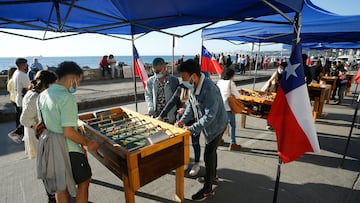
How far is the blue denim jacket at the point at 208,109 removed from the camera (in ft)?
7.38

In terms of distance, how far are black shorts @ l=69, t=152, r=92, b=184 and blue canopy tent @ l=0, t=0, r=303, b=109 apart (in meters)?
1.60

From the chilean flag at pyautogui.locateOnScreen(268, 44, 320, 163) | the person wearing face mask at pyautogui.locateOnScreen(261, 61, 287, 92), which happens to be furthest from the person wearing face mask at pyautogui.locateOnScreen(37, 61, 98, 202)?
the person wearing face mask at pyautogui.locateOnScreen(261, 61, 287, 92)

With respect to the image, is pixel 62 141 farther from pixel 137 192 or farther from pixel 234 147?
pixel 234 147

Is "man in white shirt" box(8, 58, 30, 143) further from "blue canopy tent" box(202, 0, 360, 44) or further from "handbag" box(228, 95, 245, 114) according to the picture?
"blue canopy tent" box(202, 0, 360, 44)

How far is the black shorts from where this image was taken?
1.85 meters

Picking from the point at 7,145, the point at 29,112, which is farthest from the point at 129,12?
the point at 7,145

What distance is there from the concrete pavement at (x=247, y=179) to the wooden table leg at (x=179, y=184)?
144mm

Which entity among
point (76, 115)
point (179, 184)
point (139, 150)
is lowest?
point (179, 184)

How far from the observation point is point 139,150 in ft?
6.09

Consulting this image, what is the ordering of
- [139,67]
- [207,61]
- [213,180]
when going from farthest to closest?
[207,61] → [139,67] → [213,180]

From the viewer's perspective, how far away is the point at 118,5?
9.54 ft

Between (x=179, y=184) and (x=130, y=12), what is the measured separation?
2715mm

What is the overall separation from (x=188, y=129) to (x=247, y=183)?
1.44m

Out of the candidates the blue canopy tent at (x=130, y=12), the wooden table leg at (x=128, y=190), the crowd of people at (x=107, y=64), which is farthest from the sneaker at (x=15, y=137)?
the crowd of people at (x=107, y=64)
